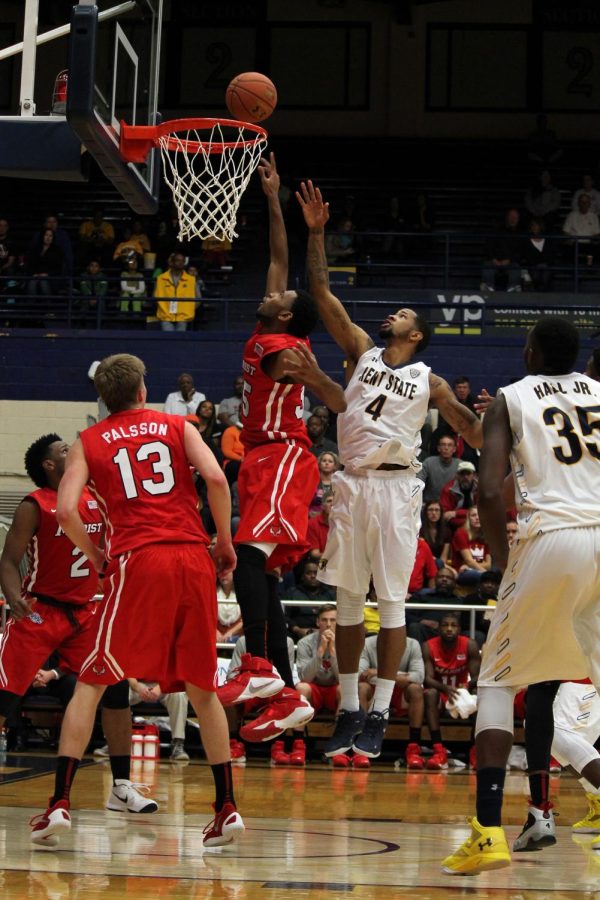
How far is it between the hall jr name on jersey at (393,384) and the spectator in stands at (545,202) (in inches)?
609

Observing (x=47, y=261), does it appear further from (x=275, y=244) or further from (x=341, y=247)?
(x=275, y=244)

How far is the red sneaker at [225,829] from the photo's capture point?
6.05m

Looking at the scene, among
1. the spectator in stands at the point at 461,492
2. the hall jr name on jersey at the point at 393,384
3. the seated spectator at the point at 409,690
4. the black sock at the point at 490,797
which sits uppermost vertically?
the hall jr name on jersey at the point at 393,384

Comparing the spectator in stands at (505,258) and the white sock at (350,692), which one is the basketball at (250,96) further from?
the spectator in stands at (505,258)

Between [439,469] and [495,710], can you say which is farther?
[439,469]

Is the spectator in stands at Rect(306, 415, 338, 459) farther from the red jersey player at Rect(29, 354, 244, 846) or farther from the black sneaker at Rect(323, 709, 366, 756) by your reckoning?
the red jersey player at Rect(29, 354, 244, 846)

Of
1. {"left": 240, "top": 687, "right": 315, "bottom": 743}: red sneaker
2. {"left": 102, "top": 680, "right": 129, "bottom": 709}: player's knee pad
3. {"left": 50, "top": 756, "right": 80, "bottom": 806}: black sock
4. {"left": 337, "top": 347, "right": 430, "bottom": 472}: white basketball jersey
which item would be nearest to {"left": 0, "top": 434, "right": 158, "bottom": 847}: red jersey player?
{"left": 102, "top": 680, "right": 129, "bottom": 709}: player's knee pad

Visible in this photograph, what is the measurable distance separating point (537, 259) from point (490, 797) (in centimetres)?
1696

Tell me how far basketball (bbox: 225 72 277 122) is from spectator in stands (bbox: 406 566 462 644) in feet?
18.6

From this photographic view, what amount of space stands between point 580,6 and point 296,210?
7573mm

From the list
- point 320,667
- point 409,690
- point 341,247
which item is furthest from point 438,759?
point 341,247

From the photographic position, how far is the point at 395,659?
305 inches

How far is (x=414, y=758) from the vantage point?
1170 cm

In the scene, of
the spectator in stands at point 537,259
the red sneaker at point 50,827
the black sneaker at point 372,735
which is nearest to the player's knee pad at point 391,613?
the black sneaker at point 372,735
